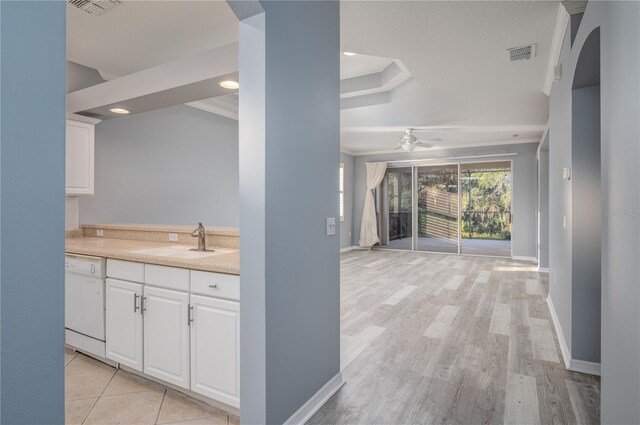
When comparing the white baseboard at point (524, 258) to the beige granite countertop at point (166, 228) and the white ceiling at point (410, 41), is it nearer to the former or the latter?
the white ceiling at point (410, 41)

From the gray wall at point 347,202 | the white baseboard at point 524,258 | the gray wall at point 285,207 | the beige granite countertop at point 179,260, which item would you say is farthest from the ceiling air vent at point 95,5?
the white baseboard at point 524,258

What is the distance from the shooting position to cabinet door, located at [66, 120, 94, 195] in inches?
131

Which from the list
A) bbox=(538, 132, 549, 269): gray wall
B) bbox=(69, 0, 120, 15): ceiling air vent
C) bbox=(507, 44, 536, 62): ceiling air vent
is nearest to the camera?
bbox=(69, 0, 120, 15): ceiling air vent

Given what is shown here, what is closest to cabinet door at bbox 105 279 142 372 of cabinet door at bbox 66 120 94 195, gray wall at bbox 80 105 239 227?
cabinet door at bbox 66 120 94 195

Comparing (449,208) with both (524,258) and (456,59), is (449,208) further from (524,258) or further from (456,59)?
(456,59)

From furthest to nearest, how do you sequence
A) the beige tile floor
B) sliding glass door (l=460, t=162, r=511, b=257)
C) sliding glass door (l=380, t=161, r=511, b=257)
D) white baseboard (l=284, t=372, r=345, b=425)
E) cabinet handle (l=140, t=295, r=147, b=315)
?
sliding glass door (l=380, t=161, r=511, b=257) → sliding glass door (l=460, t=162, r=511, b=257) → cabinet handle (l=140, t=295, r=147, b=315) → the beige tile floor → white baseboard (l=284, t=372, r=345, b=425)

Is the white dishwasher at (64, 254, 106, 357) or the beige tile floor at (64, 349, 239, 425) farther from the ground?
the white dishwasher at (64, 254, 106, 357)

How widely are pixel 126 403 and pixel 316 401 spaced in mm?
1182

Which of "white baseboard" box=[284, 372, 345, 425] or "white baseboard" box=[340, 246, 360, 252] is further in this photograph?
"white baseboard" box=[340, 246, 360, 252]

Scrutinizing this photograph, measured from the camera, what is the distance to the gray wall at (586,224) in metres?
2.44

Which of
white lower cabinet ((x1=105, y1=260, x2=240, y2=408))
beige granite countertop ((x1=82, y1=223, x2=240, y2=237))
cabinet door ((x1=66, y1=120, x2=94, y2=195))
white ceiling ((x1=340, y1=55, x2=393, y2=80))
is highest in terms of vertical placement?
white ceiling ((x1=340, y1=55, x2=393, y2=80))

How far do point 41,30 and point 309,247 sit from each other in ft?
4.84

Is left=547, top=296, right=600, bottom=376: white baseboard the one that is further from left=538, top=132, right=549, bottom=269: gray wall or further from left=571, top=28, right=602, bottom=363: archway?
left=538, top=132, right=549, bottom=269: gray wall

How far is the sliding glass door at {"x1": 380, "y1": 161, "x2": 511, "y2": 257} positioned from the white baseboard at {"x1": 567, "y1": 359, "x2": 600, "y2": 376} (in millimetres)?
5774
